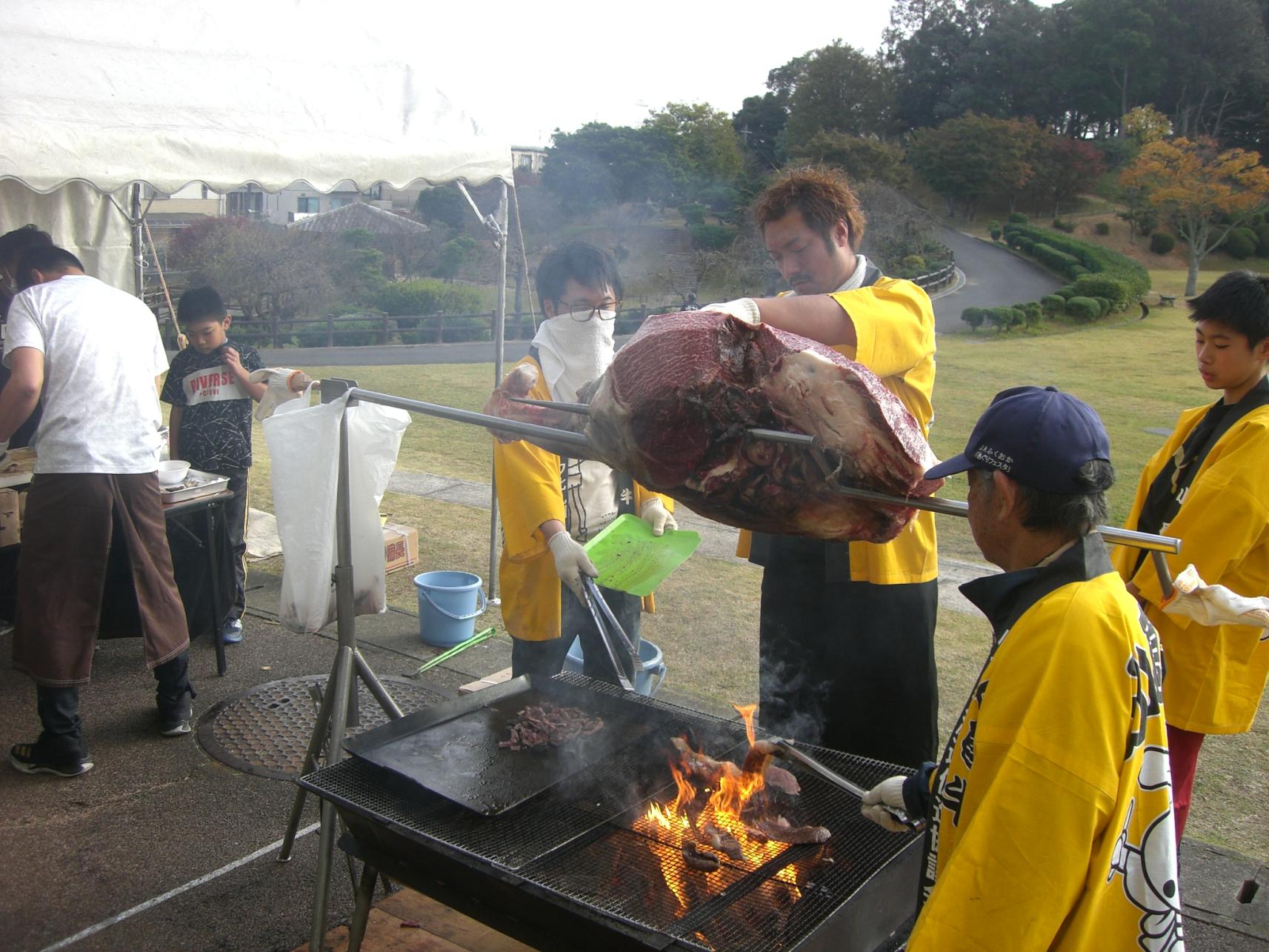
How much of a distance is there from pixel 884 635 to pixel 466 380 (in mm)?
13203

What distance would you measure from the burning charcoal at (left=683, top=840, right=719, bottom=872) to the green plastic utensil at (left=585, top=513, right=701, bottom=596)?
1264mm

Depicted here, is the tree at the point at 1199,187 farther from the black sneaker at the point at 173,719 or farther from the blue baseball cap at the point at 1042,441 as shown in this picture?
the blue baseball cap at the point at 1042,441

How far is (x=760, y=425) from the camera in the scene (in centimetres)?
199

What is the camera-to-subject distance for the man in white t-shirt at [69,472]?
3.76 m

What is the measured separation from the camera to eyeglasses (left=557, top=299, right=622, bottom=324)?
350cm

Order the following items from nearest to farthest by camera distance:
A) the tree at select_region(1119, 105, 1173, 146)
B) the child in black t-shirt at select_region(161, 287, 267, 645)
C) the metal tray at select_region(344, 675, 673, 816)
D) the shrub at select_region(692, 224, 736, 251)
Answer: the metal tray at select_region(344, 675, 673, 816) → the child in black t-shirt at select_region(161, 287, 267, 645) → the shrub at select_region(692, 224, 736, 251) → the tree at select_region(1119, 105, 1173, 146)

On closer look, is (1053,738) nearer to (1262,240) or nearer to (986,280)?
(986,280)

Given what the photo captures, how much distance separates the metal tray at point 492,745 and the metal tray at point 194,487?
2432 mm

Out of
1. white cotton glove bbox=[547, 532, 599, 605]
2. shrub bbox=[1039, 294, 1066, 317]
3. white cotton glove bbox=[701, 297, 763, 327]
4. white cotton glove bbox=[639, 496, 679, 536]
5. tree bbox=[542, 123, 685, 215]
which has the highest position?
tree bbox=[542, 123, 685, 215]

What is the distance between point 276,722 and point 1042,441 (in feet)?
12.9

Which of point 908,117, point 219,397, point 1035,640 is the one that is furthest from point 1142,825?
point 908,117

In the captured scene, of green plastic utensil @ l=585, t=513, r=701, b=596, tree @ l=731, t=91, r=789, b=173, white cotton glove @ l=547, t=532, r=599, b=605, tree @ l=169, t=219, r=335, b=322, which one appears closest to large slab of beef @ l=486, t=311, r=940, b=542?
white cotton glove @ l=547, t=532, r=599, b=605

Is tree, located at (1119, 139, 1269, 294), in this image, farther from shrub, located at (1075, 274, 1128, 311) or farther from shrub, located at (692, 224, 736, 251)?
shrub, located at (692, 224, 736, 251)

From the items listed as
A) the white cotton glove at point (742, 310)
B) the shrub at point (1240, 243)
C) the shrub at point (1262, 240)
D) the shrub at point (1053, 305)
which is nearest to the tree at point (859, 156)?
the shrub at point (1053, 305)
